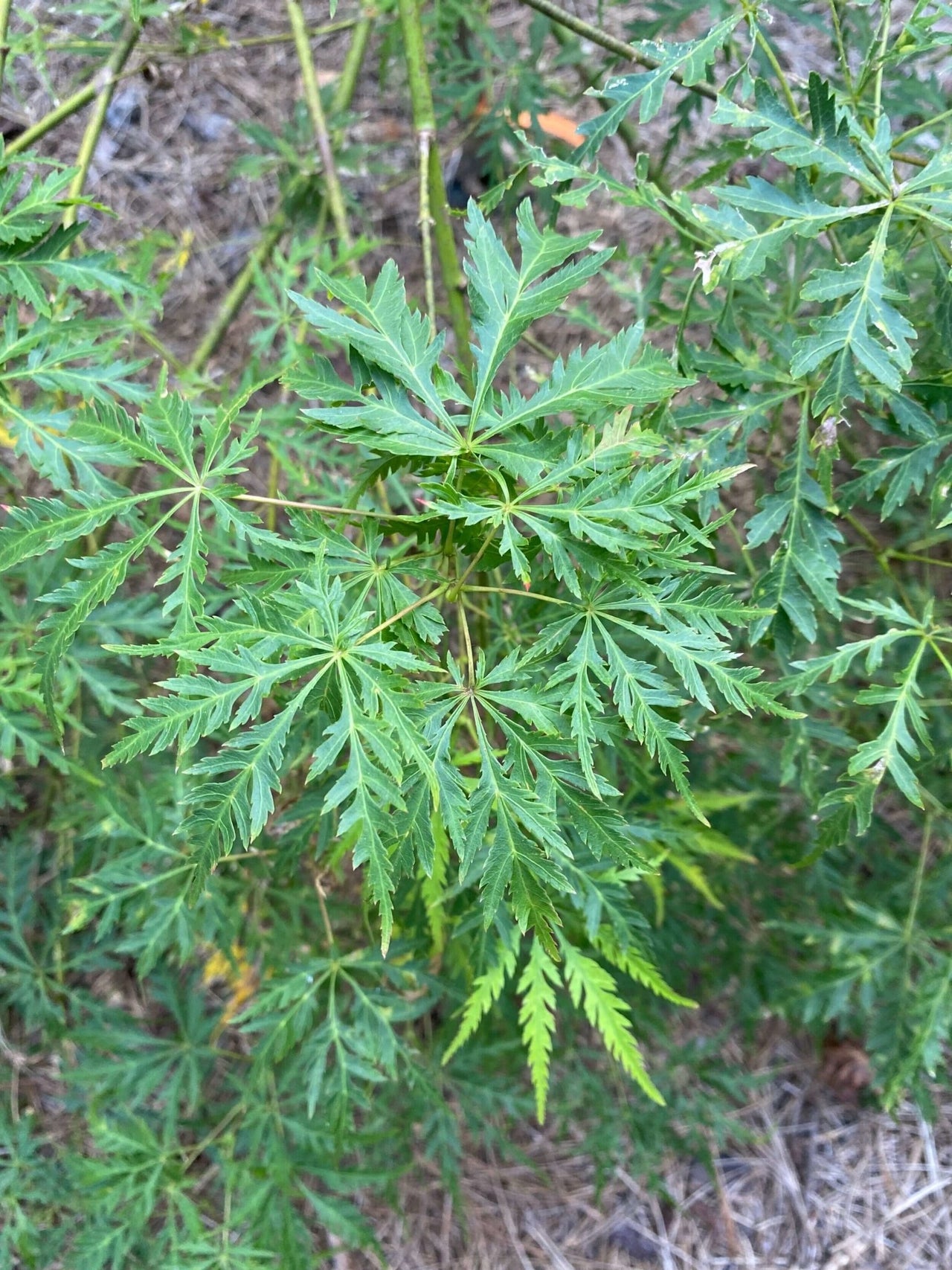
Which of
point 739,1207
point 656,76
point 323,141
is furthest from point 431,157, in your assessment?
point 739,1207

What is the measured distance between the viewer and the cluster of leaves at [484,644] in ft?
3.53

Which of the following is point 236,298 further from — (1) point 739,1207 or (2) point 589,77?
(1) point 739,1207

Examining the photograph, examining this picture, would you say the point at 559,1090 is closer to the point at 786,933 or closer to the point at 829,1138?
the point at 786,933

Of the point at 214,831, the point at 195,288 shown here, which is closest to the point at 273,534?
the point at 214,831

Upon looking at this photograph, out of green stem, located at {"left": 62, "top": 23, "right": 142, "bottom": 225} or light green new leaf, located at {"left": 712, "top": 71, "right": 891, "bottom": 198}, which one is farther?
green stem, located at {"left": 62, "top": 23, "right": 142, "bottom": 225}

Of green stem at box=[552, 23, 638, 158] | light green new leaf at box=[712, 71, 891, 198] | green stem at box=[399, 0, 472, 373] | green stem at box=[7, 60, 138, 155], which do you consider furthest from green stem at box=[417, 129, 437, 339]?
green stem at box=[552, 23, 638, 158]

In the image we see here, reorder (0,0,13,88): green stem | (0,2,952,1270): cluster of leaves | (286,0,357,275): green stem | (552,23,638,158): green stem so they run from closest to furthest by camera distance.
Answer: (0,2,952,1270): cluster of leaves < (0,0,13,88): green stem < (286,0,357,275): green stem < (552,23,638,158): green stem

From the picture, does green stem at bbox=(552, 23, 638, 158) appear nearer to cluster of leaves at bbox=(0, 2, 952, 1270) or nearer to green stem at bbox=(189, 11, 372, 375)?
cluster of leaves at bbox=(0, 2, 952, 1270)

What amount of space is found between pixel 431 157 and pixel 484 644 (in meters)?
0.91

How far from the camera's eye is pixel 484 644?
1534 millimetres

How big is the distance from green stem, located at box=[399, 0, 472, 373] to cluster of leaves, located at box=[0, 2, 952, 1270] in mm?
137

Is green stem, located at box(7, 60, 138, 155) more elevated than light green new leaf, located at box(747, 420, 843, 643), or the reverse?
green stem, located at box(7, 60, 138, 155)

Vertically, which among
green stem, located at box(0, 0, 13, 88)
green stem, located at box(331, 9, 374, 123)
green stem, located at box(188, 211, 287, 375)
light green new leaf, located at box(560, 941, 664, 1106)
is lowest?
light green new leaf, located at box(560, 941, 664, 1106)

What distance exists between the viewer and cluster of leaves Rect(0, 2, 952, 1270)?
42.4 inches
